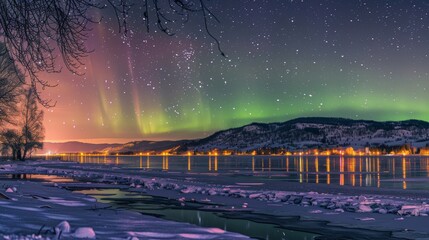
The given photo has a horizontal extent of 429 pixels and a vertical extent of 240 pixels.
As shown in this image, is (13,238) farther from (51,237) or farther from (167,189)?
(167,189)

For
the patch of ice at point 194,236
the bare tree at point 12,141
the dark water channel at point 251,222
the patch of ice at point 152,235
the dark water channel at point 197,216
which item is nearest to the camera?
the patch of ice at point 152,235

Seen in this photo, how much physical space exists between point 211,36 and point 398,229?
9.19 m

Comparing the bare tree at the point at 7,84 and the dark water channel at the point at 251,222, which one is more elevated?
the bare tree at the point at 7,84

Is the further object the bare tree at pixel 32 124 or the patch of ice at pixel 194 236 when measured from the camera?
the bare tree at pixel 32 124

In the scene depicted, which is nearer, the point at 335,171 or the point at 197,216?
the point at 197,216

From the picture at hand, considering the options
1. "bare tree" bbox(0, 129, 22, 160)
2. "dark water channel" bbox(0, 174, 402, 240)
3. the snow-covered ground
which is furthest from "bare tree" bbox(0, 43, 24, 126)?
"bare tree" bbox(0, 129, 22, 160)

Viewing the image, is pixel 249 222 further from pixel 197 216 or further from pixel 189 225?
pixel 189 225

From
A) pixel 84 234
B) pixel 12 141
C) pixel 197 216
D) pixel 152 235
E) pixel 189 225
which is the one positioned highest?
pixel 12 141

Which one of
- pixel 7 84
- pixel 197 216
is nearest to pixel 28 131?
pixel 7 84

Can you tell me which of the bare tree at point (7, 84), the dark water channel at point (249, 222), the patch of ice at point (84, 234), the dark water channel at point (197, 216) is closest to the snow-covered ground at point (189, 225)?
the patch of ice at point (84, 234)

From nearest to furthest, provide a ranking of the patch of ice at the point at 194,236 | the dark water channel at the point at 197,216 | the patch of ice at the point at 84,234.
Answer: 1. the patch of ice at the point at 84,234
2. the patch of ice at the point at 194,236
3. the dark water channel at the point at 197,216

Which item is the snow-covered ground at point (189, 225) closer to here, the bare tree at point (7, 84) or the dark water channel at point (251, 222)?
the dark water channel at point (251, 222)

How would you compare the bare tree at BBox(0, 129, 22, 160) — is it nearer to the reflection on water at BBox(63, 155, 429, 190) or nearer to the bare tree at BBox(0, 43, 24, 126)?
the reflection on water at BBox(63, 155, 429, 190)

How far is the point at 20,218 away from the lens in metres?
10.0
